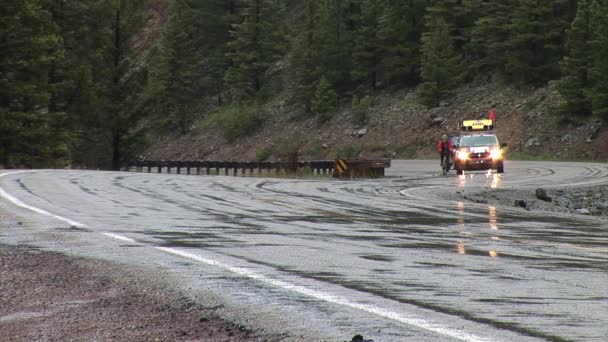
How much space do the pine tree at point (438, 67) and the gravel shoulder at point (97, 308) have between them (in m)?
62.4

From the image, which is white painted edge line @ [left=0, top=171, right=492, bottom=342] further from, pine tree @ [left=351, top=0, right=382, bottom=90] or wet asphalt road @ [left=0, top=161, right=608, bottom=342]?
pine tree @ [left=351, top=0, right=382, bottom=90]

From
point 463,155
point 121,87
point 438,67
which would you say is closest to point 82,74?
point 121,87

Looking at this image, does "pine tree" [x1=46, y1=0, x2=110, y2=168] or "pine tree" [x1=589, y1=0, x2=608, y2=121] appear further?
"pine tree" [x1=589, y1=0, x2=608, y2=121]

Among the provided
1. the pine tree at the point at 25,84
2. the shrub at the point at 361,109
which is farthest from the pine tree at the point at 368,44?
the pine tree at the point at 25,84

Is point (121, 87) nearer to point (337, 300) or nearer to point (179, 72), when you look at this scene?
point (179, 72)

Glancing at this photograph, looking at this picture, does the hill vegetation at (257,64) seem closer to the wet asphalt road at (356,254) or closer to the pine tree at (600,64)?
the pine tree at (600,64)

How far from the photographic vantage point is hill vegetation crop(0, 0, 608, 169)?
144ft

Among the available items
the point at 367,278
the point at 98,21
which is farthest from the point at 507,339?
the point at 98,21

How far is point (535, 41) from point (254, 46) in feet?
110

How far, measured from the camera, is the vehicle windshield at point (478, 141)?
3659 cm

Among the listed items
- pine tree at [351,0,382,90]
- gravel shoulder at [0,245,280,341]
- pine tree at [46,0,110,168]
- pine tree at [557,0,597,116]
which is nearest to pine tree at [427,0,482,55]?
pine tree at [351,0,382,90]

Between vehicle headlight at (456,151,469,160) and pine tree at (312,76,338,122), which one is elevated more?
pine tree at (312,76,338,122)

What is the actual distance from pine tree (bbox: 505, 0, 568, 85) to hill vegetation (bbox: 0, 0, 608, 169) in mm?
134

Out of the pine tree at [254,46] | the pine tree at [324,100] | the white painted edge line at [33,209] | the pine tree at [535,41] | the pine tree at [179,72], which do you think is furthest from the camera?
the pine tree at [179,72]
